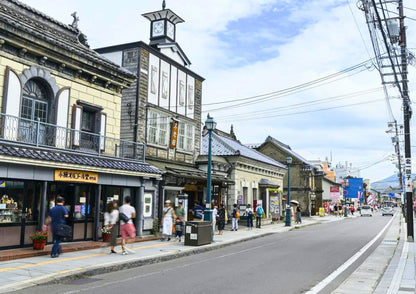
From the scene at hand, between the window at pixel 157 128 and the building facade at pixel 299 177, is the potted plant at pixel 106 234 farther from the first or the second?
the building facade at pixel 299 177

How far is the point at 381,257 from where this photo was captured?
13.5m

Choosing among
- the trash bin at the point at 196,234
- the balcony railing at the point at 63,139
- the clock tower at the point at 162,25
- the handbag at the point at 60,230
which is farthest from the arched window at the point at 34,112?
the clock tower at the point at 162,25

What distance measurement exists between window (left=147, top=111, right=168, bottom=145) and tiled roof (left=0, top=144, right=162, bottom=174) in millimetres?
2632

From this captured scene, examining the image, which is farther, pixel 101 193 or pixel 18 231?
pixel 101 193

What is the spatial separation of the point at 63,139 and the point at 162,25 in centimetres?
1130

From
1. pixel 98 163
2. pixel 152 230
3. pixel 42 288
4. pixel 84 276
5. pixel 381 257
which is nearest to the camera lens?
pixel 42 288

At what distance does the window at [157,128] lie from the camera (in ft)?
65.0

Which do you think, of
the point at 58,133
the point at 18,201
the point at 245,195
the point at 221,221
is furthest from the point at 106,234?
the point at 245,195

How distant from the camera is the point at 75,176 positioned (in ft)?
44.5

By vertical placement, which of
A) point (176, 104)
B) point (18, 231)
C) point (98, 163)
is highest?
point (176, 104)

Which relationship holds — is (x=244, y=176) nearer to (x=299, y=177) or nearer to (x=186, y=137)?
(x=186, y=137)

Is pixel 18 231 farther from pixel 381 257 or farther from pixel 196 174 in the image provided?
pixel 381 257

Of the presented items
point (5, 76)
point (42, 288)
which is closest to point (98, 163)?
point (5, 76)

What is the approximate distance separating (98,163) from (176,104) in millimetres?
8588
